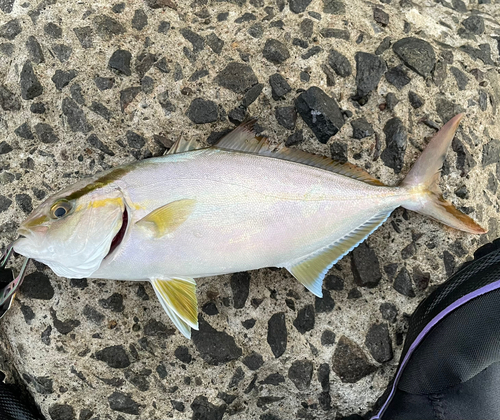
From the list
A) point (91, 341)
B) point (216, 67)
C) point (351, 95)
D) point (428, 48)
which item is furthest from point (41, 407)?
point (428, 48)

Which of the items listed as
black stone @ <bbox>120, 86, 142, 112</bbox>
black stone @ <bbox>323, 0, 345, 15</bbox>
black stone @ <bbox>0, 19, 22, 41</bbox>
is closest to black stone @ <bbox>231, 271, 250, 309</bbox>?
black stone @ <bbox>120, 86, 142, 112</bbox>

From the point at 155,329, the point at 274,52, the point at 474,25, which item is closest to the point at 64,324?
the point at 155,329

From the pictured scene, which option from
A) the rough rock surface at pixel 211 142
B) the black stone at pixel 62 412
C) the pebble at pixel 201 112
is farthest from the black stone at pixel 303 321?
the black stone at pixel 62 412

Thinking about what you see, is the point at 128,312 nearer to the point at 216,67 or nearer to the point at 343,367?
the point at 343,367

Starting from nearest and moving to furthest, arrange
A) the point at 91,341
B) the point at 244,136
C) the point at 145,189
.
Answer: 1. the point at 145,189
2. the point at 244,136
3. the point at 91,341

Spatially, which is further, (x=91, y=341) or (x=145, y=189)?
(x=91, y=341)

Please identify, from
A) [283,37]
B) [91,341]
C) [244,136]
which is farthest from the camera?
[283,37]

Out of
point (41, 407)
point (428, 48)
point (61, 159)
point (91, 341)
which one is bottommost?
point (41, 407)
